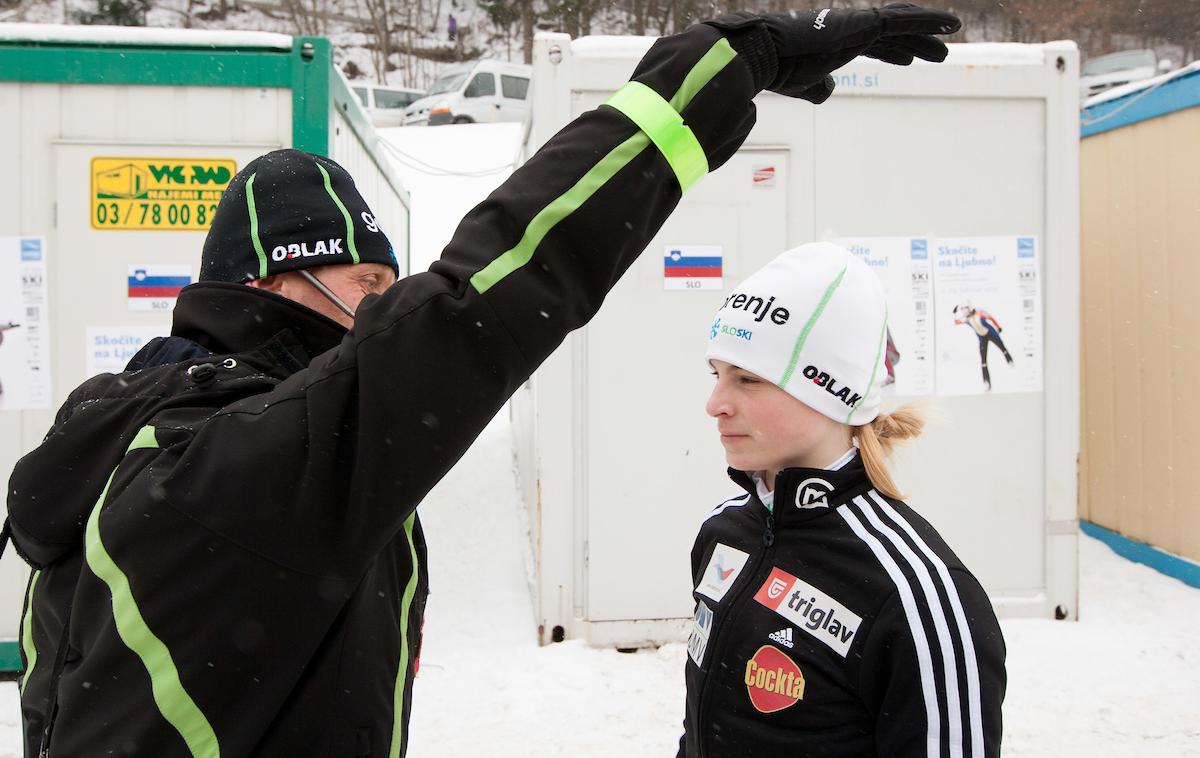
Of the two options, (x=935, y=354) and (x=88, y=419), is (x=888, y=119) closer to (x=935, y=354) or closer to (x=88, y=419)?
(x=935, y=354)

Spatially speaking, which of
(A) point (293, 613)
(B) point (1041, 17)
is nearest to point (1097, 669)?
(A) point (293, 613)

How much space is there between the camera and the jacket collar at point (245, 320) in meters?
1.35

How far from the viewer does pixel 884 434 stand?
6.93ft

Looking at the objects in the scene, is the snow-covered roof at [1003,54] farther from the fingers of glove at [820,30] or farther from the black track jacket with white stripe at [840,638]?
the fingers of glove at [820,30]

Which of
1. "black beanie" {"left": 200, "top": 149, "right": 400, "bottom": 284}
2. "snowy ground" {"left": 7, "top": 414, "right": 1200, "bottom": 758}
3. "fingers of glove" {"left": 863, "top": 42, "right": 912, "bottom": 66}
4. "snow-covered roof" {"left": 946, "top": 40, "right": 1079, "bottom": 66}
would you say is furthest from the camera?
"snow-covered roof" {"left": 946, "top": 40, "right": 1079, "bottom": 66}

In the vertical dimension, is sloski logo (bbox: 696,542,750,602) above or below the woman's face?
below

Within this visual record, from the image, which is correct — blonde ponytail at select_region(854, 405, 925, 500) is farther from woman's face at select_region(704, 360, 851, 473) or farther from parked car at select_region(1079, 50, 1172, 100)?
parked car at select_region(1079, 50, 1172, 100)

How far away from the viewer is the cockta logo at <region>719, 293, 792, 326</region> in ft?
6.49

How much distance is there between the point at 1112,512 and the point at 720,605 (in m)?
6.00

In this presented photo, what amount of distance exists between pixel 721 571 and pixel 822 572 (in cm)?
32

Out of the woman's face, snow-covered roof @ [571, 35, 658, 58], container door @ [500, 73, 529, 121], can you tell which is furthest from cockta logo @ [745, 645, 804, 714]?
container door @ [500, 73, 529, 121]

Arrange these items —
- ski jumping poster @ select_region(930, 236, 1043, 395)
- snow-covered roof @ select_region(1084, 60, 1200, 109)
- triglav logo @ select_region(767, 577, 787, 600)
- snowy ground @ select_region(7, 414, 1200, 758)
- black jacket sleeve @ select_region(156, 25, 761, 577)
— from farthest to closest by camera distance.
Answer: snow-covered roof @ select_region(1084, 60, 1200, 109) → ski jumping poster @ select_region(930, 236, 1043, 395) → snowy ground @ select_region(7, 414, 1200, 758) → triglav logo @ select_region(767, 577, 787, 600) → black jacket sleeve @ select_region(156, 25, 761, 577)

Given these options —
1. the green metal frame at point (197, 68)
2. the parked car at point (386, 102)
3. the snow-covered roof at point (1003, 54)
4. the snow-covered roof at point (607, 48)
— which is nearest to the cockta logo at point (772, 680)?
the green metal frame at point (197, 68)

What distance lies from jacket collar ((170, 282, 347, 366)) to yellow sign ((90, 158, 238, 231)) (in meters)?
3.43
